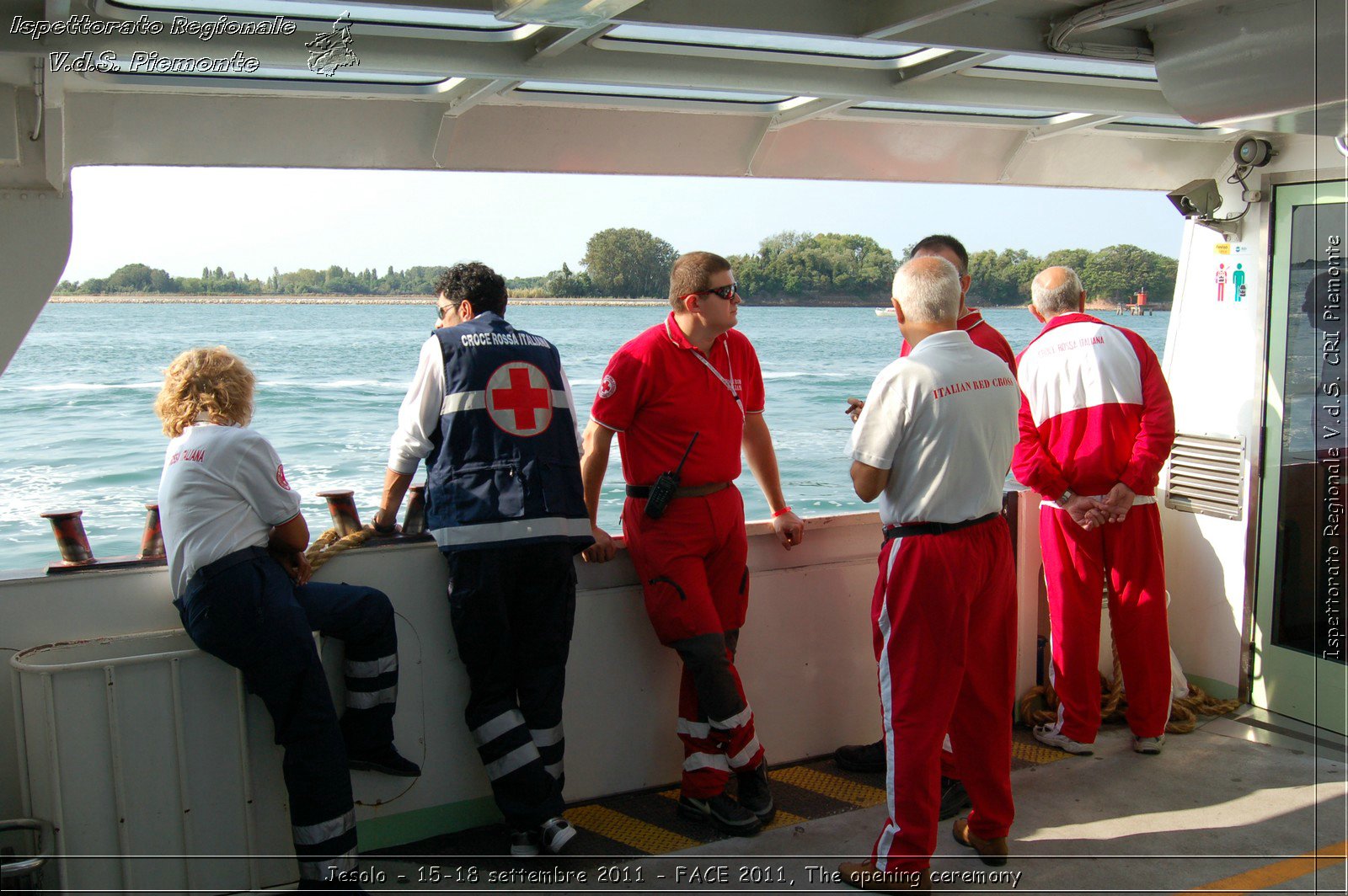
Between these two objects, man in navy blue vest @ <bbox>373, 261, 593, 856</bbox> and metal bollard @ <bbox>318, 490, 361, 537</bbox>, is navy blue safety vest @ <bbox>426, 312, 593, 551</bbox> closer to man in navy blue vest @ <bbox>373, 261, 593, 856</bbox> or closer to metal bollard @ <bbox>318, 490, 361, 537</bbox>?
man in navy blue vest @ <bbox>373, 261, 593, 856</bbox>

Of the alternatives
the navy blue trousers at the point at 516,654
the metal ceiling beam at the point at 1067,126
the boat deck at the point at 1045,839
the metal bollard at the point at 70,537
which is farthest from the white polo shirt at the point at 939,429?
the metal bollard at the point at 70,537

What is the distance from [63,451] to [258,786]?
16.9 metres

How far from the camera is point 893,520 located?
294 cm

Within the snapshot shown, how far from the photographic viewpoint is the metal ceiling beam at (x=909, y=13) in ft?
9.02

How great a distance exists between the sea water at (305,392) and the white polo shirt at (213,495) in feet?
8.73

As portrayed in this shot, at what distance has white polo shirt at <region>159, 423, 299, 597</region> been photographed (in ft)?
8.87

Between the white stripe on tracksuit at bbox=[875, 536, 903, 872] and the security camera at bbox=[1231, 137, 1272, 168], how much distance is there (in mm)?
2682

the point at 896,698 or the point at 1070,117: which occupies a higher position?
the point at 1070,117

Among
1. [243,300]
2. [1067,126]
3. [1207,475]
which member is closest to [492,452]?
[1067,126]

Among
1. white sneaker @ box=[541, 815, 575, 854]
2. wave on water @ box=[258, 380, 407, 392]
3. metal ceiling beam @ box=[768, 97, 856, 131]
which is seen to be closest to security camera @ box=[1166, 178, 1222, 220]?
metal ceiling beam @ box=[768, 97, 856, 131]

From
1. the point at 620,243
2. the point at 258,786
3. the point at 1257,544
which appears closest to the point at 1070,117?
the point at 1257,544

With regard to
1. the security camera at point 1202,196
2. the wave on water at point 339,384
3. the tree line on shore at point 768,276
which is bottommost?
the wave on water at point 339,384

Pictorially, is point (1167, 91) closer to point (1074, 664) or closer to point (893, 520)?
point (893, 520)

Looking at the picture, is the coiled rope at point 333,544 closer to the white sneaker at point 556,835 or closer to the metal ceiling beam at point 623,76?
the white sneaker at point 556,835
